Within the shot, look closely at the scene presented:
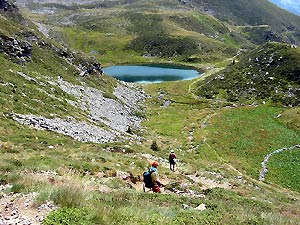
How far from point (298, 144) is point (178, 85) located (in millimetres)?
81473

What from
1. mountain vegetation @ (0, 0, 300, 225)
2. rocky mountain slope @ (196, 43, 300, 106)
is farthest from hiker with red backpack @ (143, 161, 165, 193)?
rocky mountain slope @ (196, 43, 300, 106)

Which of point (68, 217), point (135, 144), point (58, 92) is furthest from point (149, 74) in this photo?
point (68, 217)

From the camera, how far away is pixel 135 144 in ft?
164

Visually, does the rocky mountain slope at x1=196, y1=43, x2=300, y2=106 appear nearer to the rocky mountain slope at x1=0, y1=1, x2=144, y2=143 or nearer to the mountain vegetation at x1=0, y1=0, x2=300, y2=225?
the mountain vegetation at x1=0, y1=0, x2=300, y2=225

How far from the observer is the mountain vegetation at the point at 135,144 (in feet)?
49.8

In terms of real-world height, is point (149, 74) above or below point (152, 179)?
below

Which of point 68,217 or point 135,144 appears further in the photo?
point 135,144

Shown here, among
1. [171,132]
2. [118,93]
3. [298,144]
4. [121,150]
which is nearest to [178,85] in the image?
[118,93]

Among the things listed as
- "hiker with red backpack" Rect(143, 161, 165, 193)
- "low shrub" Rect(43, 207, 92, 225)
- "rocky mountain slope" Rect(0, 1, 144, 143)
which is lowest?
"rocky mountain slope" Rect(0, 1, 144, 143)

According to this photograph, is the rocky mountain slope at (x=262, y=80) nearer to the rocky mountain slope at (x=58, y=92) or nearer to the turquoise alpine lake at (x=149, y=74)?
the rocky mountain slope at (x=58, y=92)

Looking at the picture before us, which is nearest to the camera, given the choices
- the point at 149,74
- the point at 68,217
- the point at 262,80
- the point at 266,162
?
the point at 68,217

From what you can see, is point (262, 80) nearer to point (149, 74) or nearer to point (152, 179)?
point (149, 74)

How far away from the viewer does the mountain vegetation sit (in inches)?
598

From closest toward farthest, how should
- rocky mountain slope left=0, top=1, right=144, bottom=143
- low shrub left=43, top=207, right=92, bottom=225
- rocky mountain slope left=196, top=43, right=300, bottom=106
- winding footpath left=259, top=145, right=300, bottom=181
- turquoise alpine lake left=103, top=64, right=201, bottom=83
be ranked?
low shrub left=43, top=207, right=92, bottom=225, rocky mountain slope left=0, top=1, right=144, bottom=143, winding footpath left=259, top=145, right=300, bottom=181, rocky mountain slope left=196, top=43, right=300, bottom=106, turquoise alpine lake left=103, top=64, right=201, bottom=83
